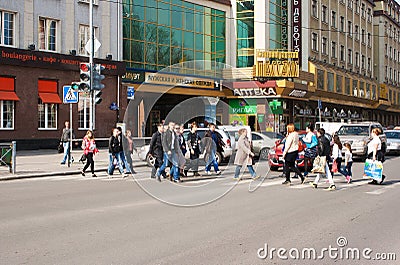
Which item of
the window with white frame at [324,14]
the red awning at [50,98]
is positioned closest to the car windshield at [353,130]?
the red awning at [50,98]

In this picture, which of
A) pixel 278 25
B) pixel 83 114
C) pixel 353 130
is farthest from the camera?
pixel 278 25

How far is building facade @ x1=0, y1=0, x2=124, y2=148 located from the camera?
2817 centimetres

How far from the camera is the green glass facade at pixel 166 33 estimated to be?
36.0m

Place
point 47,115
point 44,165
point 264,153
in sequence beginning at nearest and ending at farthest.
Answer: point 44,165 < point 264,153 < point 47,115

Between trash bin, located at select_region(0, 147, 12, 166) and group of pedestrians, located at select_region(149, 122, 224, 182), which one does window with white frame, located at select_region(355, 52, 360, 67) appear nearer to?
group of pedestrians, located at select_region(149, 122, 224, 182)

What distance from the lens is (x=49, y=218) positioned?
958 cm

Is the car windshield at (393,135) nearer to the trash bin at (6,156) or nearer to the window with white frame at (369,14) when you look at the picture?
the trash bin at (6,156)

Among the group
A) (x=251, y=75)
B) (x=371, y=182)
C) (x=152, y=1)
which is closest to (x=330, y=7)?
(x=251, y=75)

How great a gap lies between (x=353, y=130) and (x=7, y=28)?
1894 centimetres

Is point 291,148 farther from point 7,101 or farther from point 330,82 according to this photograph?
point 330,82

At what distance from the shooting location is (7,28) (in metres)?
28.1

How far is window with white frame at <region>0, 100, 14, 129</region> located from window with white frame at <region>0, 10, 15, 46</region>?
10.3ft

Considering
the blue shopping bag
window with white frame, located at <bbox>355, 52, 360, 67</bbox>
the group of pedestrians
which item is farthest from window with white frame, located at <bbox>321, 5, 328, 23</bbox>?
the blue shopping bag

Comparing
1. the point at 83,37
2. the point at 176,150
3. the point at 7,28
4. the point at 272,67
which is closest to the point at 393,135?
the point at 272,67
